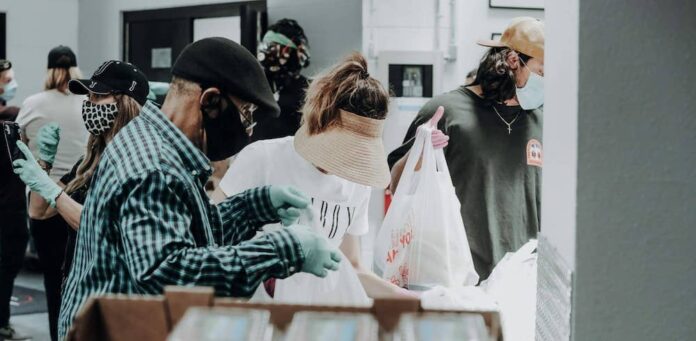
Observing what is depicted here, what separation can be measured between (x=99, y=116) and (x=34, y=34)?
408cm

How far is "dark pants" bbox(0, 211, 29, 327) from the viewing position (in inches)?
166

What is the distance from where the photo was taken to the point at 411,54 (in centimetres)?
414

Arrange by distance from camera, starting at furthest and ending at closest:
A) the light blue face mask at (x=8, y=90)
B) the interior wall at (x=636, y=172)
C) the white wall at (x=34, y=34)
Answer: the white wall at (x=34, y=34)
the light blue face mask at (x=8, y=90)
the interior wall at (x=636, y=172)

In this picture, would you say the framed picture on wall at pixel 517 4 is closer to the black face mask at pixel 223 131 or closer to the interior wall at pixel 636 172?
the black face mask at pixel 223 131

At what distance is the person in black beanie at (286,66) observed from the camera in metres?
4.25

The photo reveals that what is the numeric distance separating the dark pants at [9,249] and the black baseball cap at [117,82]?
5.25ft

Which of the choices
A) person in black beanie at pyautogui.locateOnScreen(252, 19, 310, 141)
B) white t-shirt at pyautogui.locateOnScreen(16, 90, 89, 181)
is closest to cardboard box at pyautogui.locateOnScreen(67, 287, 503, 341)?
person in black beanie at pyautogui.locateOnScreen(252, 19, 310, 141)

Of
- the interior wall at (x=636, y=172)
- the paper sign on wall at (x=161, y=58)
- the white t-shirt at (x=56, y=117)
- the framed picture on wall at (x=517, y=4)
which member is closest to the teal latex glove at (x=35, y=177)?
the white t-shirt at (x=56, y=117)

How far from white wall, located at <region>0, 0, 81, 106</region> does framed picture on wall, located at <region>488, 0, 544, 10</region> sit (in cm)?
357

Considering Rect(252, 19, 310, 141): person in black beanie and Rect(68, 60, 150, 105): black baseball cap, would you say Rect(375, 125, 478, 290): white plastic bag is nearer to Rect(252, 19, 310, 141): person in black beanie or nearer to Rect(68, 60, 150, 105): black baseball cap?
Rect(68, 60, 150, 105): black baseball cap

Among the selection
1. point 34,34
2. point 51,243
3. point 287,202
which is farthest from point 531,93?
point 34,34

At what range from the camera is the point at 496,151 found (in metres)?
2.69

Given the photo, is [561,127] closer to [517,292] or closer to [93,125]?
[517,292]

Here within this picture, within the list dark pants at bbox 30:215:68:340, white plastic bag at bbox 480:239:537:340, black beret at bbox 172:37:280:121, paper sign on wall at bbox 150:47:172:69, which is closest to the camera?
black beret at bbox 172:37:280:121
